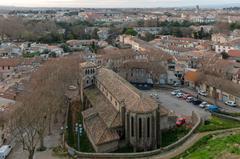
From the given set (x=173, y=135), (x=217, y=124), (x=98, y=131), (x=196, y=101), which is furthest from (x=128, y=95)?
(x=196, y=101)

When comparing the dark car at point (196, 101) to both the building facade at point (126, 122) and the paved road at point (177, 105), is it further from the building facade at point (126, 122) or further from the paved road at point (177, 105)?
the building facade at point (126, 122)

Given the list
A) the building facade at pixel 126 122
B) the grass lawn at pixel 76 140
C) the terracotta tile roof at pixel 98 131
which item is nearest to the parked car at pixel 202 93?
the building facade at pixel 126 122

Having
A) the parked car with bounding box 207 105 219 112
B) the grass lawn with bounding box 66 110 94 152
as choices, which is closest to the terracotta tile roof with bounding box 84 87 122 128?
the grass lawn with bounding box 66 110 94 152

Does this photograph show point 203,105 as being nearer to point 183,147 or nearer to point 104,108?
point 104,108

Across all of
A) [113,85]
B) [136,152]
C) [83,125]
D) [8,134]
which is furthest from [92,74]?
[136,152]

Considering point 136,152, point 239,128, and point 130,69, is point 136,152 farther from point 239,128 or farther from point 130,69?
point 130,69

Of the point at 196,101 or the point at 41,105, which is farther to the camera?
the point at 196,101

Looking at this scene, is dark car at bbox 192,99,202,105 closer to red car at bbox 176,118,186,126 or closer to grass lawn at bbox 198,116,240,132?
grass lawn at bbox 198,116,240,132
